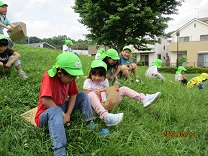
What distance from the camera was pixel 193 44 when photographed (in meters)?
28.8

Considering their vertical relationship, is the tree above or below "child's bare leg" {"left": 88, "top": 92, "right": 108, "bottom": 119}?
above

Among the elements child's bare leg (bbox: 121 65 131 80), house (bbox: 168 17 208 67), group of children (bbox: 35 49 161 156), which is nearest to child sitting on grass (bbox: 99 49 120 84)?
child's bare leg (bbox: 121 65 131 80)

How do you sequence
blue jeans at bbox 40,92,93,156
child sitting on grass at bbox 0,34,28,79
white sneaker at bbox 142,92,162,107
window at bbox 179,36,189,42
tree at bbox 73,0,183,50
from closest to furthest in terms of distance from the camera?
→ blue jeans at bbox 40,92,93,156, white sneaker at bbox 142,92,162,107, child sitting on grass at bbox 0,34,28,79, tree at bbox 73,0,183,50, window at bbox 179,36,189,42

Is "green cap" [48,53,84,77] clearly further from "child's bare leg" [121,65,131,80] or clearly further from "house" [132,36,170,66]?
"house" [132,36,170,66]

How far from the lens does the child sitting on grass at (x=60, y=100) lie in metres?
1.95

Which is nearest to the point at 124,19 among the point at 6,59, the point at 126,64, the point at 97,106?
the point at 126,64

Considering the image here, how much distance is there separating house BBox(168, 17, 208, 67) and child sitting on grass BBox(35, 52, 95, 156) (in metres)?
27.4

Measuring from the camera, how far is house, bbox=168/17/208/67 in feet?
93.6

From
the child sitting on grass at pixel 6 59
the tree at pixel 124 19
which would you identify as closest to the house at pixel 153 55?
the tree at pixel 124 19

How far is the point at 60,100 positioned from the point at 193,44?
29.7 m

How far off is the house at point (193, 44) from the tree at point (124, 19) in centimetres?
1393

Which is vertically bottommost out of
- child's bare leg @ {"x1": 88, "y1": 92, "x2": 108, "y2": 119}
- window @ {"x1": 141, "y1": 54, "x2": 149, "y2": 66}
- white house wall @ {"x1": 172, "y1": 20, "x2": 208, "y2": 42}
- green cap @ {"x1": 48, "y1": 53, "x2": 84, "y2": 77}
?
child's bare leg @ {"x1": 88, "y1": 92, "x2": 108, "y2": 119}

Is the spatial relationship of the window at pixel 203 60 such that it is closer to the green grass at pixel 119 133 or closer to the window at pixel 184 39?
the window at pixel 184 39

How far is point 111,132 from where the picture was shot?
2375 millimetres
